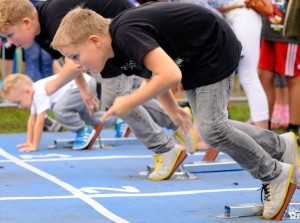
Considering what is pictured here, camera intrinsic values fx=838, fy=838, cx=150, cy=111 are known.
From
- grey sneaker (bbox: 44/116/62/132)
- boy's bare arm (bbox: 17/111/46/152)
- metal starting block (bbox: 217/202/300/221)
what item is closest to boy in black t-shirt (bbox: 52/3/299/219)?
metal starting block (bbox: 217/202/300/221)

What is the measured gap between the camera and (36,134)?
8688 mm

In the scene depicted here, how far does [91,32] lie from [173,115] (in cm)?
98

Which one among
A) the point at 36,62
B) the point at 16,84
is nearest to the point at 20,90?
the point at 16,84

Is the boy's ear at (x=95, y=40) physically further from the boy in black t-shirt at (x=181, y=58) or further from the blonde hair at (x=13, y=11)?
the blonde hair at (x=13, y=11)

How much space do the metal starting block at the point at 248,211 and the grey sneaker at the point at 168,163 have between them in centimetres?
140

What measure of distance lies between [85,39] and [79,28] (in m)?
0.08

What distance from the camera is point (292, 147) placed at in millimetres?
6004

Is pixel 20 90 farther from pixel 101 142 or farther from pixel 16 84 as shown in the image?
pixel 101 142

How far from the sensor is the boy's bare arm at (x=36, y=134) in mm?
8648

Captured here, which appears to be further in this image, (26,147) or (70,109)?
(70,109)

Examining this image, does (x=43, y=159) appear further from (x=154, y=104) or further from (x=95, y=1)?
(x=95, y=1)

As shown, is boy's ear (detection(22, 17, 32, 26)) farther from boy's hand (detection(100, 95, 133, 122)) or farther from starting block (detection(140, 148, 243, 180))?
boy's hand (detection(100, 95, 133, 122))

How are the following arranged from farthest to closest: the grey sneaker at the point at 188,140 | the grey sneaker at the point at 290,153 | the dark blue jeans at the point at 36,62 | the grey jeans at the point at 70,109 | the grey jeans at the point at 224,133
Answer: the dark blue jeans at the point at 36,62
the grey jeans at the point at 70,109
the grey sneaker at the point at 188,140
the grey sneaker at the point at 290,153
the grey jeans at the point at 224,133

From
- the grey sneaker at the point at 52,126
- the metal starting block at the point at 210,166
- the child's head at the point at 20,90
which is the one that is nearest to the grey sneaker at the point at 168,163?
the metal starting block at the point at 210,166
